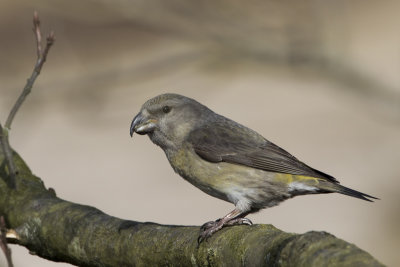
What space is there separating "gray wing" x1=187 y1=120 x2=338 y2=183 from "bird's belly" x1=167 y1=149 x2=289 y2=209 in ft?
0.21

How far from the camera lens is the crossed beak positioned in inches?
212

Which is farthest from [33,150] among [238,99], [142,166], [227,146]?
[227,146]

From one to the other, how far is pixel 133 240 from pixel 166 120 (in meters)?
1.61

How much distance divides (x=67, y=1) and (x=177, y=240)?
5877 mm

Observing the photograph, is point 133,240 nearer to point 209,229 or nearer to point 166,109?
point 209,229

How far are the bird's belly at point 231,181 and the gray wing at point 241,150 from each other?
65 mm

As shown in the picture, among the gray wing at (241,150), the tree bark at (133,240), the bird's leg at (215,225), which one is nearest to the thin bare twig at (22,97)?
the tree bark at (133,240)

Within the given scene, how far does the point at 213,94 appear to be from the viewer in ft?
53.2

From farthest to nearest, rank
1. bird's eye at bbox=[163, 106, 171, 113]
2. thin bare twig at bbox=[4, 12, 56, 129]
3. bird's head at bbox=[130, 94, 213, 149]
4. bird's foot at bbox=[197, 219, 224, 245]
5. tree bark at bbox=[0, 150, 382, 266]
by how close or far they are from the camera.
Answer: bird's eye at bbox=[163, 106, 171, 113]
bird's head at bbox=[130, 94, 213, 149]
thin bare twig at bbox=[4, 12, 56, 129]
bird's foot at bbox=[197, 219, 224, 245]
tree bark at bbox=[0, 150, 382, 266]

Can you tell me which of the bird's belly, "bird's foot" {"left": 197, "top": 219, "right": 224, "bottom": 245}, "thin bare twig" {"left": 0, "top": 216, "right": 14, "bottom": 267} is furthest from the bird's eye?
"thin bare twig" {"left": 0, "top": 216, "right": 14, "bottom": 267}

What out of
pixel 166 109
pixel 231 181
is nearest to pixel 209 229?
pixel 231 181

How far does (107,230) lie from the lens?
4.28m

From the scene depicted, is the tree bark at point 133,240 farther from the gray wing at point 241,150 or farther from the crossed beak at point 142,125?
the gray wing at point 241,150

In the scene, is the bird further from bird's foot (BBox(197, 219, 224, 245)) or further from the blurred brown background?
the blurred brown background
